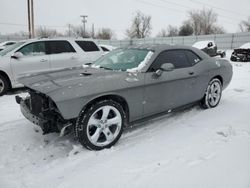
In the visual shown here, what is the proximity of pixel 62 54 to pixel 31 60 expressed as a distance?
0.99 meters

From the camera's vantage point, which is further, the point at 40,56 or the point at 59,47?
the point at 59,47

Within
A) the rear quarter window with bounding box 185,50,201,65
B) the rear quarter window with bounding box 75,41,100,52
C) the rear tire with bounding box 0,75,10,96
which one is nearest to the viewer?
the rear quarter window with bounding box 185,50,201,65

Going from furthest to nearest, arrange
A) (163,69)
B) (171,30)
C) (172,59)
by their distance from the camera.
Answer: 1. (171,30)
2. (172,59)
3. (163,69)

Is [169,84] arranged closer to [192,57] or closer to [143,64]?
[143,64]

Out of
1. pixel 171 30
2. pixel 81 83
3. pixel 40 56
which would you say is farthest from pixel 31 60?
pixel 171 30

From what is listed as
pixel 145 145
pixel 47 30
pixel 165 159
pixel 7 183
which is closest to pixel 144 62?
pixel 145 145

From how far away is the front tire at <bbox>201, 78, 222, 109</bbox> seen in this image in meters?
5.25

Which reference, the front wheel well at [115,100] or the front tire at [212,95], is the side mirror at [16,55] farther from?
the front tire at [212,95]

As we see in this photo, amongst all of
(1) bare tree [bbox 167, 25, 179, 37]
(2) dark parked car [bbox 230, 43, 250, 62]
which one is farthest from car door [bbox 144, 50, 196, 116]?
(1) bare tree [bbox 167, 25, 179, 37]

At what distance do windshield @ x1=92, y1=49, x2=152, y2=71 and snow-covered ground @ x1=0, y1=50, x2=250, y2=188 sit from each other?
1133mm

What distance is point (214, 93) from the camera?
5426 mm

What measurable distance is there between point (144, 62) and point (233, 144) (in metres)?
1.86

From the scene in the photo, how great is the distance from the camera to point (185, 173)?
289 cm

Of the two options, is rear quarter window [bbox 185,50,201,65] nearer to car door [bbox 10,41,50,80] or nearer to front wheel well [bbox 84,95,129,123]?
front wheel well [bbox 84,95,129,123]
